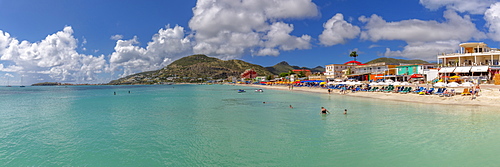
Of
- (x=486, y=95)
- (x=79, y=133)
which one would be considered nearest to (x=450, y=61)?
(x=486, y=95)

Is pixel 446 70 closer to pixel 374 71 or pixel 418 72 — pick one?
pixel 418 72

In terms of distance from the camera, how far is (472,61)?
5341 cm

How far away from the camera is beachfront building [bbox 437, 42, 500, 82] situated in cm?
4806

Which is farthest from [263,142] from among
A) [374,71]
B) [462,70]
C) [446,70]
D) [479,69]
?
[374,71]

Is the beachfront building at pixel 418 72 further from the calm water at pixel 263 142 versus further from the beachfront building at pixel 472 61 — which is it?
the calm water at pixel 263 142

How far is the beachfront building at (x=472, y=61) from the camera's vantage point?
158 feet

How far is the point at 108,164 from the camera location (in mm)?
11328

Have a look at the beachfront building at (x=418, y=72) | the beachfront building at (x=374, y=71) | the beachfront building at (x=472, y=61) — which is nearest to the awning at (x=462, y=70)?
the beachfront building at (x=472, y=61)

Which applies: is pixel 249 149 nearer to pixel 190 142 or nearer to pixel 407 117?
pixel 190 142

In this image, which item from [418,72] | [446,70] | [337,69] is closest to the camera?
[446,70]

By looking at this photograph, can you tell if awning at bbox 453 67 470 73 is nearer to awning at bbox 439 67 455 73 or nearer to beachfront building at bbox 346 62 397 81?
awning at bbox 439 67 455 73

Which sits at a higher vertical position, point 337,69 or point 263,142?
point 337,69

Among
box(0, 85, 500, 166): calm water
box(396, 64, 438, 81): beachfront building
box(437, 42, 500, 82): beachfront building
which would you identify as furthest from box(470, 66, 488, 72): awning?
box(0, 85, 500, 166): calm water

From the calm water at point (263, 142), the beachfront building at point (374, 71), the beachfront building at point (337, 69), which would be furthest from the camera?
the beachfront building at point (337, 69)
